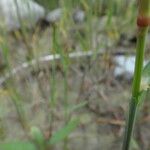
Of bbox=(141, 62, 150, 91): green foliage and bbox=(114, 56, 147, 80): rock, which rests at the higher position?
bbox=(141, 62, 150, 91): green foliage

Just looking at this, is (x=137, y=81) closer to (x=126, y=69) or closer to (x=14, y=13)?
(x=126, y=69)

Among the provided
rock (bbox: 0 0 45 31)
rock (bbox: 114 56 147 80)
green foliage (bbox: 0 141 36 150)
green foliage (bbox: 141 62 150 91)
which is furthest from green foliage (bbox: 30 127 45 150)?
rock (bbox: 0 0 45 31)

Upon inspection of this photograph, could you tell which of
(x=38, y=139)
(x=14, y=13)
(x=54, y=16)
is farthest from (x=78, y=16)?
(x=38, y=139)

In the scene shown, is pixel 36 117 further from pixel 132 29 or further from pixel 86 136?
pixel 132 29

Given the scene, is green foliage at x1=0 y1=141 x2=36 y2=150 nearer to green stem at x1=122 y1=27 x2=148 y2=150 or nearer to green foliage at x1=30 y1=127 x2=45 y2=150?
green foliage at x1=30 y1=127 x2=45 y2=150

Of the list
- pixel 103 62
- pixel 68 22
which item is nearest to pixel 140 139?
pixel 103 62

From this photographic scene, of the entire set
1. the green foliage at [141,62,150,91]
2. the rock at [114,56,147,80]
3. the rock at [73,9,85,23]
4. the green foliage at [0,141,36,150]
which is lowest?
the rock at [114,56,147,80]

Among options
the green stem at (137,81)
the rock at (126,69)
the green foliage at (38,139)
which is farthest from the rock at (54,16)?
the green stem at (137,81)
